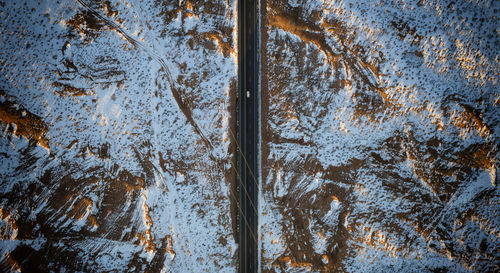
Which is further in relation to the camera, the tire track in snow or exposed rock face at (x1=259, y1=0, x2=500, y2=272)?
the tire track in snow

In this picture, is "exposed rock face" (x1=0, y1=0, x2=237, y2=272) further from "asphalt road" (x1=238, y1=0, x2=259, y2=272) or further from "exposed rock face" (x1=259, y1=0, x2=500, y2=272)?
"exposed rock face" (x1=259, y1=0, x2=500, y2=272)

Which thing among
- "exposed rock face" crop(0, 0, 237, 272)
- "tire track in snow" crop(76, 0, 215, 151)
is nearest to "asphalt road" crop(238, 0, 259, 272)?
"exposed rock face" crop(0, 0, 237, 272)

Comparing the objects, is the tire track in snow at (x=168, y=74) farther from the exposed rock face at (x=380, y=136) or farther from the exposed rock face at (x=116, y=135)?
the exposed rock face at (x=380, y=136)

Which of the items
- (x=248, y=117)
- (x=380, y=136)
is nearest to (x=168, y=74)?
(x=248, y=117)

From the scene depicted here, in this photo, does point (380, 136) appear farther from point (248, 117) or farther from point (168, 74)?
point (168, 74)

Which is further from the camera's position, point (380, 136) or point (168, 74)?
point (168, 74)


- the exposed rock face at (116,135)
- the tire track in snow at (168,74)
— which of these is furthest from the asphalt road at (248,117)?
the tire track in snow at (168,74)
